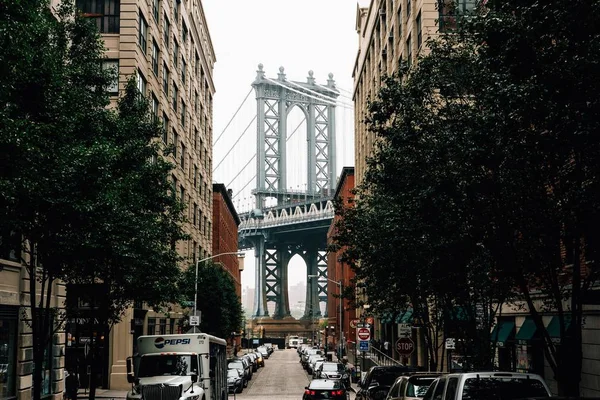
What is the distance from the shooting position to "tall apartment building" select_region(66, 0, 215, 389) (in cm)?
4312

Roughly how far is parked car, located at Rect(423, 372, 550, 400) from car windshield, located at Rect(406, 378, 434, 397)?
18.5 feet

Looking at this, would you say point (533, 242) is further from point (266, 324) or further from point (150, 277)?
point (266, 324)

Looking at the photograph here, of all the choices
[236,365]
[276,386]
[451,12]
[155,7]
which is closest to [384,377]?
[451,12]

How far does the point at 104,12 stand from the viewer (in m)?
44.0

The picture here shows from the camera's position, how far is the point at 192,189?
221 ft

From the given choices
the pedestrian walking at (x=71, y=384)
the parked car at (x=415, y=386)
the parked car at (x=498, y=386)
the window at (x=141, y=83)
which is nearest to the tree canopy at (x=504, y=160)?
the parked car at (x=498, y=386)

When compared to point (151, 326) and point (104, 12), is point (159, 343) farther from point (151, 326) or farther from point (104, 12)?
point (151, 326)

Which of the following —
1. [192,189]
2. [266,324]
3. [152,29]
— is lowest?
[266,324]

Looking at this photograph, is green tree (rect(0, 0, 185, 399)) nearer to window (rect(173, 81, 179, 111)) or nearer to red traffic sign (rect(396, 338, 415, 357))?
red traffic sign (rect(396, 338, 415, 357))

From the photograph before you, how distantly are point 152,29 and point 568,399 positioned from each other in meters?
41.2

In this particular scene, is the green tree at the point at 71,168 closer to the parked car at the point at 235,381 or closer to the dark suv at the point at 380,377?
the dark suv at the point at 380,377

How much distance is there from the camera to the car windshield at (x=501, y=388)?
48.5 feet

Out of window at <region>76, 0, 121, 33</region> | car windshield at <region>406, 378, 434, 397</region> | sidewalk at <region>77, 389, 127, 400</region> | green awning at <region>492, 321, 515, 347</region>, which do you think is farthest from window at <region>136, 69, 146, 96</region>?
car windshield at <region>406, 378, 434, 397</region>

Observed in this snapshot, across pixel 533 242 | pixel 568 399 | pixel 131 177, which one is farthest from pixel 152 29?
pixel 568 399
